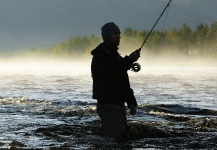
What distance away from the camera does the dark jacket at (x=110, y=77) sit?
28.4 ft

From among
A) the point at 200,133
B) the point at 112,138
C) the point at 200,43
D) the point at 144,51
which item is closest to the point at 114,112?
the point at 112,138

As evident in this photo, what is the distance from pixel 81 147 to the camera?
370 inches

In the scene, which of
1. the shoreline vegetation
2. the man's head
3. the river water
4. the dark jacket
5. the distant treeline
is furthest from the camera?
the distant treeline

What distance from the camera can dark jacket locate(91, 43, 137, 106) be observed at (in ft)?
28.4

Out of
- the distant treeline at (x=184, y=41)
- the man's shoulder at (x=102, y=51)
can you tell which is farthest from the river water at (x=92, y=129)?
the distant treeline at (x=184, y=41)

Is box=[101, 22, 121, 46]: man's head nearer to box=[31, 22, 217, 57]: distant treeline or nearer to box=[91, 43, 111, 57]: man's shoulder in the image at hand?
box=[91, 43, 111, 57]: man's shoulder

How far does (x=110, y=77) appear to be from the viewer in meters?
8.70

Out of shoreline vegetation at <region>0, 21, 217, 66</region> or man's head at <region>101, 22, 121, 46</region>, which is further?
shoreline vegetation at <region>0, 21, 217, 66</region>

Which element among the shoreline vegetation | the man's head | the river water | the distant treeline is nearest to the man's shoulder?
the man's head

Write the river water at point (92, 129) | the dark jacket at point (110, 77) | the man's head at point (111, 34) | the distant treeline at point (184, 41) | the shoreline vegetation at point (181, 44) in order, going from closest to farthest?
1. the dark jacket at point (110, 77)
2. the man's head at point (111, 34)
3. the river water at point (92, 129)
4. the shoreline vegetation at point (181, 44)
5. the distant treeline at point (184, 41)

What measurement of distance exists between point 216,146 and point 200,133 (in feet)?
6.28

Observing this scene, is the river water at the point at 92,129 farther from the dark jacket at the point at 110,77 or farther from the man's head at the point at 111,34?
the man's head at the point at 111,34

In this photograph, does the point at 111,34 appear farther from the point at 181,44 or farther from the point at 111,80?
the point at 181,44

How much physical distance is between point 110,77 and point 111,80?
0.07 m
